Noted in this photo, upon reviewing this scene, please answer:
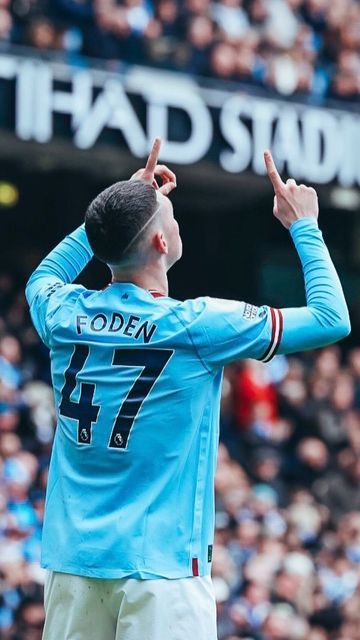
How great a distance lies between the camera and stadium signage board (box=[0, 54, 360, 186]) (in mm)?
13352

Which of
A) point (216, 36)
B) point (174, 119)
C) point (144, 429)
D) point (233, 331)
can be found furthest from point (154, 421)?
point (216, 36)

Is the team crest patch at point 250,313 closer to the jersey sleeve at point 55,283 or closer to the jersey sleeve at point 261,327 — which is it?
the jersey sleeve at point 261,327

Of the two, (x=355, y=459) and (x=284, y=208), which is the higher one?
(x=284, y=208)

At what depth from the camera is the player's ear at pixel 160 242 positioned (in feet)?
11.6

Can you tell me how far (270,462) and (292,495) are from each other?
0.45 m

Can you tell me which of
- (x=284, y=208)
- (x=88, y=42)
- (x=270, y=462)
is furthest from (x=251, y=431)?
(x=284, y=208)

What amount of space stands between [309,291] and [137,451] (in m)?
0.63

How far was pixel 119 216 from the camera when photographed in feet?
11.4

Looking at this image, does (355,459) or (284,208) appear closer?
(284,208)

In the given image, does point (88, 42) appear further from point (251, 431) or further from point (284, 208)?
point (284, 208)

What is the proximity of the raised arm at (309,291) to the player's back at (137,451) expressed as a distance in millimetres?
254

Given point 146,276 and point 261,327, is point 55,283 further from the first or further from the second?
point 261,327

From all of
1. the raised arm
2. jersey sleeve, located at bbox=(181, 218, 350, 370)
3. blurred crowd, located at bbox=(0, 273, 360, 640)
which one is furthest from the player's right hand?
blurred crowd, located at bbox=(0, 273, 360, 640)

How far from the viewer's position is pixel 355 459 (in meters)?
14.7
